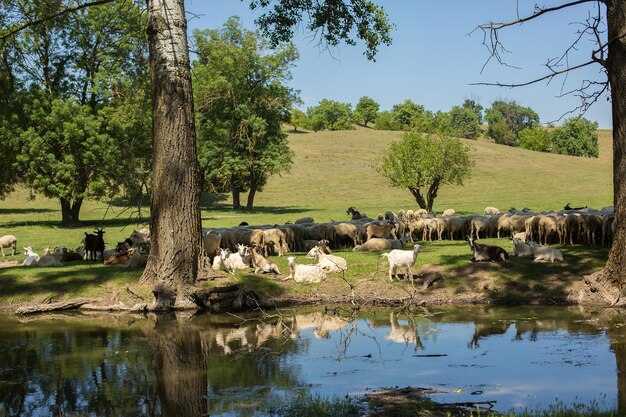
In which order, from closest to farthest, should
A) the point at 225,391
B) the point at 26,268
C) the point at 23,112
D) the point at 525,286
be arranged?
1. the point at 225,391
2. the point at 525,286
3. the point at 26,268
4. the point at 23,112

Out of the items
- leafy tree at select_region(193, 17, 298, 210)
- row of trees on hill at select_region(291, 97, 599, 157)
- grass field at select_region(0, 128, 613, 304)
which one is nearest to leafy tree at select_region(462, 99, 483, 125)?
row of trees on hill at select_region(291, 97, 599, 157)

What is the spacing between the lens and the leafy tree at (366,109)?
157712 mm

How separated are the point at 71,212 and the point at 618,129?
3459cm

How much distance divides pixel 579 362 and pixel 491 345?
5.43ft

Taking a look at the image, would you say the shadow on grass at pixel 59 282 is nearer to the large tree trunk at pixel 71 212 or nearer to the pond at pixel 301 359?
the pond at pixel 301 359

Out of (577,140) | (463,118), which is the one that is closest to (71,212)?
(577,140)

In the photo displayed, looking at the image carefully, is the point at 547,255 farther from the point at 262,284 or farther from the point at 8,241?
the point at 8,241

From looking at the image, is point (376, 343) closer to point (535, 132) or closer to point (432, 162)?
point (432, 162)

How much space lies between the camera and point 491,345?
11500 mm

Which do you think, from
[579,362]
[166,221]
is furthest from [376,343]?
[166,221]

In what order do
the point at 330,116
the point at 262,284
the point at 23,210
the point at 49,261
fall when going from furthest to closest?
the point at 330,116 < the point at 23,210 < the point at 49,261 < the point at 262,284

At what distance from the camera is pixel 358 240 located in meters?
25.0

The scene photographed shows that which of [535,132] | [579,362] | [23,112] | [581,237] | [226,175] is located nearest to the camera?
[579,362]

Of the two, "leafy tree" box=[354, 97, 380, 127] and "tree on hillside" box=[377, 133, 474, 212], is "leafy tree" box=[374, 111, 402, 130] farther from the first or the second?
"tree on hillside" box=[377, 133, 474, 212]
